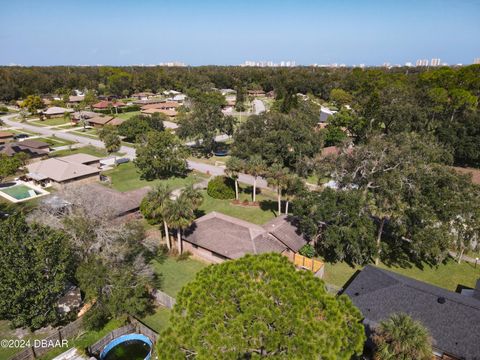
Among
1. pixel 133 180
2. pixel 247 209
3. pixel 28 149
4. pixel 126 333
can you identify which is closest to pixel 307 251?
pixel 247 209

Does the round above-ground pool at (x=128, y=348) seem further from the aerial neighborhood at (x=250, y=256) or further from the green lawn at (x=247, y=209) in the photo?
the green lawn at (x=247, y=209)

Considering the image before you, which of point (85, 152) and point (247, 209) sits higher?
point (85, 152)

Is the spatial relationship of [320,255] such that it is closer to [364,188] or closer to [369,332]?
[364,188]

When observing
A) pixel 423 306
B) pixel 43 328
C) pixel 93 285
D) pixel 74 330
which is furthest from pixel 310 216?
pixel 43 328

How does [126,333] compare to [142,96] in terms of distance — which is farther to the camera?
[142,96]

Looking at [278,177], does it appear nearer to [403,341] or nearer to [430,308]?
[430,308]

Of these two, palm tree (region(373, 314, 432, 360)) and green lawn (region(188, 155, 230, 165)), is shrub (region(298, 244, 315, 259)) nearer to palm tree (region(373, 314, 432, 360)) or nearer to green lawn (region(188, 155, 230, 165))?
palm tree (region(373, 314, 432, 360))

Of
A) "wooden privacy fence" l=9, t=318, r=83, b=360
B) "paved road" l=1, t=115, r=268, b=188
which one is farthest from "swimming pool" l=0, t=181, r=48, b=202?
"wooden privacy fence" l=9, t=318, r=83, b=360
